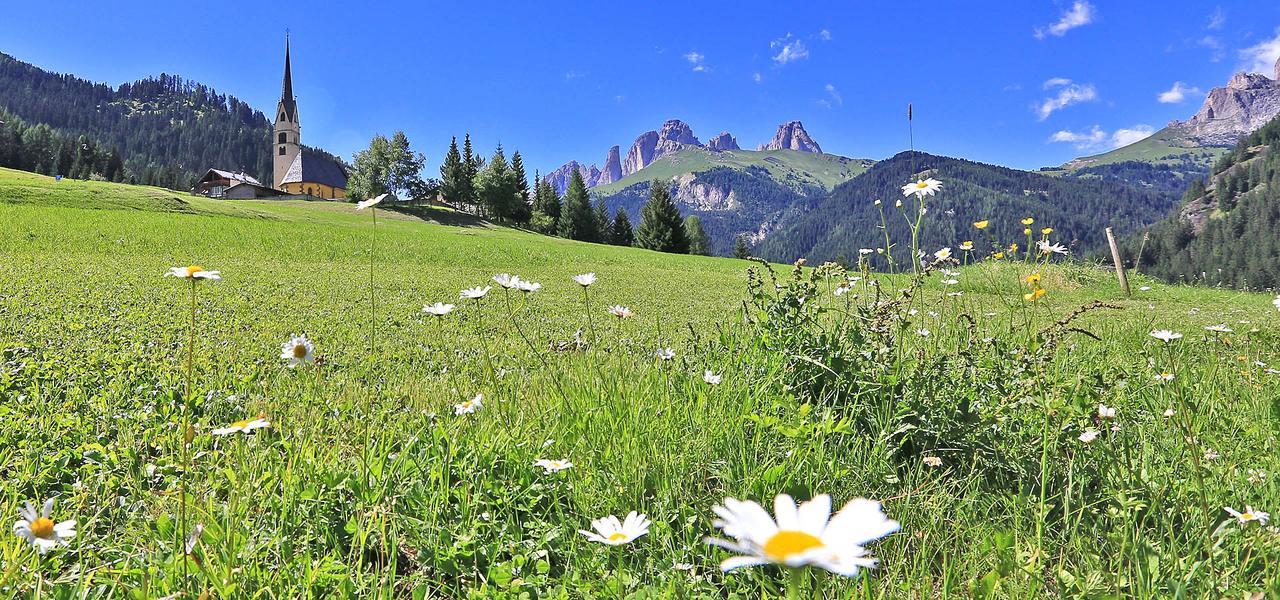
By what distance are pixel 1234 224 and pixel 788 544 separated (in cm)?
13831

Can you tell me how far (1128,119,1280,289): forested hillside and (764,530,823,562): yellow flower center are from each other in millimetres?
76381

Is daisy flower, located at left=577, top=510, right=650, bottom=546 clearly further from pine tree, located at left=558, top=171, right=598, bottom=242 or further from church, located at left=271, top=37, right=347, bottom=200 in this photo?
church, located at left=271, top=37, right=347, bottom=200

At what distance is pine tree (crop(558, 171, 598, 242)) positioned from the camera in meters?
53.2

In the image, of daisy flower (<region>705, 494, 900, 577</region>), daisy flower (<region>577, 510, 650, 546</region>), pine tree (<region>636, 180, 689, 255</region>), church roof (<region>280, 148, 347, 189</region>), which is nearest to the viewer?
daisy flower (<region>705, 494, 900, 577</region>)

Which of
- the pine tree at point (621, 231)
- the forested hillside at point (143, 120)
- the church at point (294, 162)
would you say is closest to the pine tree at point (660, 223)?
the pine tree at point (621, 231)

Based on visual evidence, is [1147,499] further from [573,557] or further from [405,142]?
[405,142]

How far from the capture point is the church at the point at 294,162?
247ft

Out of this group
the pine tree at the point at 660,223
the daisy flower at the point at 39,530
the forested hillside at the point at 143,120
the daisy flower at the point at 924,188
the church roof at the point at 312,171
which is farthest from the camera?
the forested hillside at the point at 143,120

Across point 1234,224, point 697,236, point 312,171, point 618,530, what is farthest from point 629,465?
point 1234,224

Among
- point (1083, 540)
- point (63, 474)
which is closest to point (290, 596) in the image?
point (63, 474)

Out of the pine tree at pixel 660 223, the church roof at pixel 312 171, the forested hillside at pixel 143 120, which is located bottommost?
the pine tree at pixel 660 223

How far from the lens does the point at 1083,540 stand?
158cm

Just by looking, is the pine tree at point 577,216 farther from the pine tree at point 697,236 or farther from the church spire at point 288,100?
the church spire at point 288,100


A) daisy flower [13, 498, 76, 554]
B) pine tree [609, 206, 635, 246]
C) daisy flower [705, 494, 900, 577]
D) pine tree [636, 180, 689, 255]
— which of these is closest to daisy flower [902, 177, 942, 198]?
daisy flower [705, 494, 900, 577]
